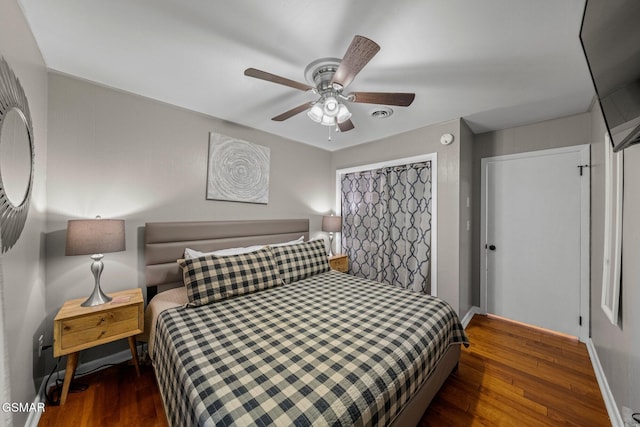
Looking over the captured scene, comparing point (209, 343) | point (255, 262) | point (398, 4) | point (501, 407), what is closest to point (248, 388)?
point (209, 343)

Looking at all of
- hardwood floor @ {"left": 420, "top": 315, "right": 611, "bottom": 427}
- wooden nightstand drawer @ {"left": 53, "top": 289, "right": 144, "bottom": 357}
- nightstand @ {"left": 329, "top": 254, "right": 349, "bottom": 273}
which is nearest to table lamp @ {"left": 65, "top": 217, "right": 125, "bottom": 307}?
wooden nightstand drawer @ {"left": 53, "top": 289, "right": 144, "bottom": 357}

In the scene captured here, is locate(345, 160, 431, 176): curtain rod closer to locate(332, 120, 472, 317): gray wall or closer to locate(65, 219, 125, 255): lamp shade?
locate(332, 120, 472, 317): gray wall

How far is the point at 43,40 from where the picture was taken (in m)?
1.51

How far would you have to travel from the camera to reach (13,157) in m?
1.17

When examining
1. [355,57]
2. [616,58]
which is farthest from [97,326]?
[616,58]

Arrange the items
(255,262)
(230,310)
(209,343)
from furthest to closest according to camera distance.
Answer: (255,262)
(230,310)
(209,343)

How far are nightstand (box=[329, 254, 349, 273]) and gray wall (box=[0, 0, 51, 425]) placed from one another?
274 centimetres

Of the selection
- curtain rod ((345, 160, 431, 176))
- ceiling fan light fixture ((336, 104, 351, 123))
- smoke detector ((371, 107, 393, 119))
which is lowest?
curtain rod ((345, 160, 431, 176))

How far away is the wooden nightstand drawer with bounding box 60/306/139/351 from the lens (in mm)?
1606

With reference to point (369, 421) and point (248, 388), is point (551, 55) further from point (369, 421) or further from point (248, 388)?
point (248, 388)

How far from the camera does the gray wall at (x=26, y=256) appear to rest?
1187 mm

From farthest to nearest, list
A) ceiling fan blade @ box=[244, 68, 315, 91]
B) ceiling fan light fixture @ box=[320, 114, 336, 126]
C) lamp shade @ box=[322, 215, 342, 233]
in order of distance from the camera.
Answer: lamp shade @ box=[322, 215, 342, 233] → ceiling fan light fixture @ box=[320, 114, 336, 126] → ceiling fan blade @ box=[244, 68, 315, 91]

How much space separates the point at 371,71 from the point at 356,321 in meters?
1.78

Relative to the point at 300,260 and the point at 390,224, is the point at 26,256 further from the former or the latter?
the point at 390,224
